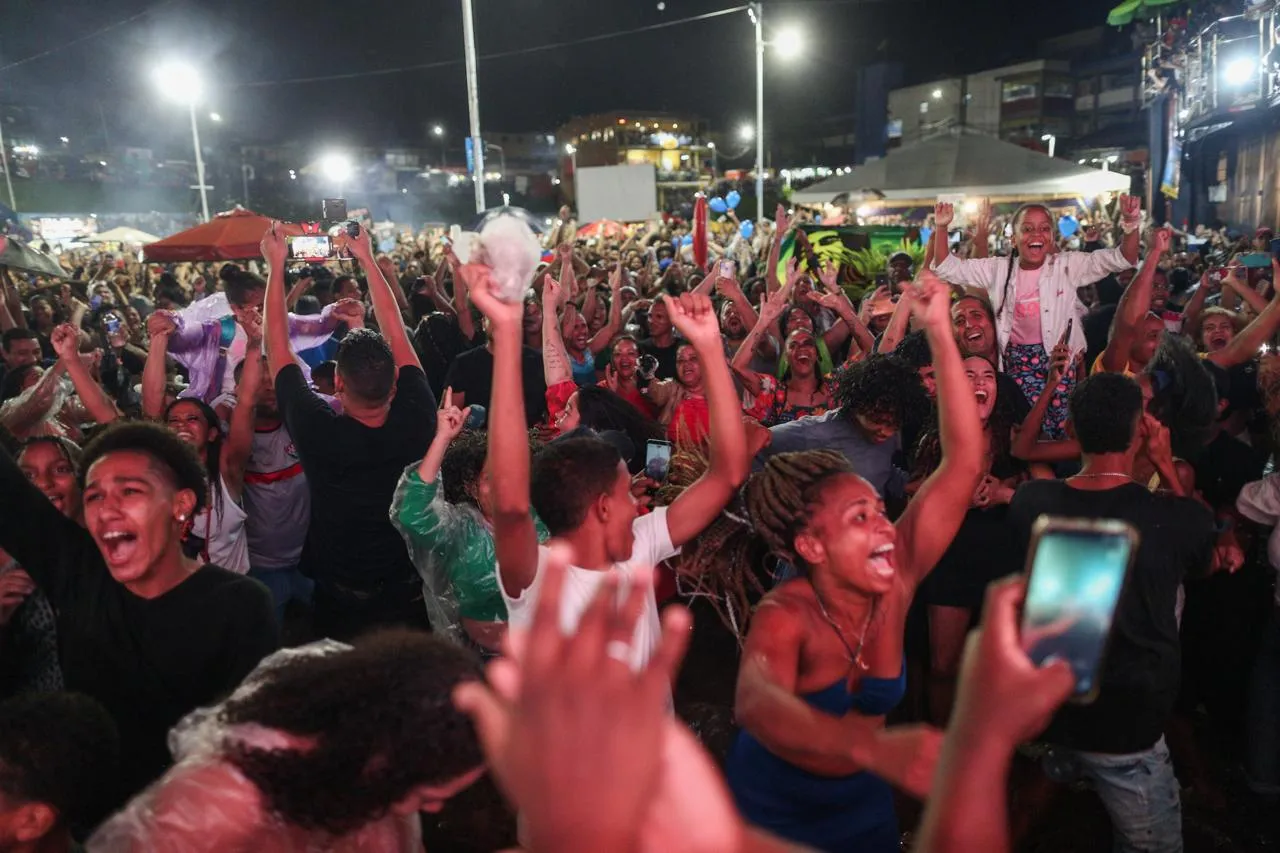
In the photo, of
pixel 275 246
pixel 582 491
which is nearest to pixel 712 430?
pixel 582 491

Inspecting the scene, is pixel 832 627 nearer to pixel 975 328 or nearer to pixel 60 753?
pixel 60 753

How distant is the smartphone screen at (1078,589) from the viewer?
1.37m

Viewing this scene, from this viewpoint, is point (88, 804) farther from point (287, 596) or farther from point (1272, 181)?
point (1272, 181)

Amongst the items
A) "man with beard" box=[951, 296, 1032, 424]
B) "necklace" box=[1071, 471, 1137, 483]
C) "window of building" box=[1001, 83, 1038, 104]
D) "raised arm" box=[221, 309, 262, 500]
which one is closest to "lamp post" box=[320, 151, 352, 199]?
"raised arm" box=[221, 309, 262, 500]

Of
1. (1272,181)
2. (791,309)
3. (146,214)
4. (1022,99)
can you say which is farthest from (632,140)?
(791,309)

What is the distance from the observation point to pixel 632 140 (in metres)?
76.4

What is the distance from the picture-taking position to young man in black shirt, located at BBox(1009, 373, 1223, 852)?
9.01 feet

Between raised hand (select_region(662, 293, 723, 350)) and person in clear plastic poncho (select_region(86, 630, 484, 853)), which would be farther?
raised hand (select_region(662, 293, 723, 350))

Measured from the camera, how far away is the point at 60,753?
187 centimetres

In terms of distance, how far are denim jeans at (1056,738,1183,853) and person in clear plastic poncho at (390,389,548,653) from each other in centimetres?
202

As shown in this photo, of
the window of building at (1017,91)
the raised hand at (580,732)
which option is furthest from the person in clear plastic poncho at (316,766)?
the window of building at (1017,91)

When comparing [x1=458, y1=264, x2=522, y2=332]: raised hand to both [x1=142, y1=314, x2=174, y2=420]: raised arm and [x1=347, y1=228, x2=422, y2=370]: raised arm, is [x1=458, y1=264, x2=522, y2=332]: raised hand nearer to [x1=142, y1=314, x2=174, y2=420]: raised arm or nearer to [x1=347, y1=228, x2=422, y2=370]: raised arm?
[x1=347, y1=228, x2=422, y2=370]: raised arm

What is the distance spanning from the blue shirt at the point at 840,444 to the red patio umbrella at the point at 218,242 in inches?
364

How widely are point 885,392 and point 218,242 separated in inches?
386
